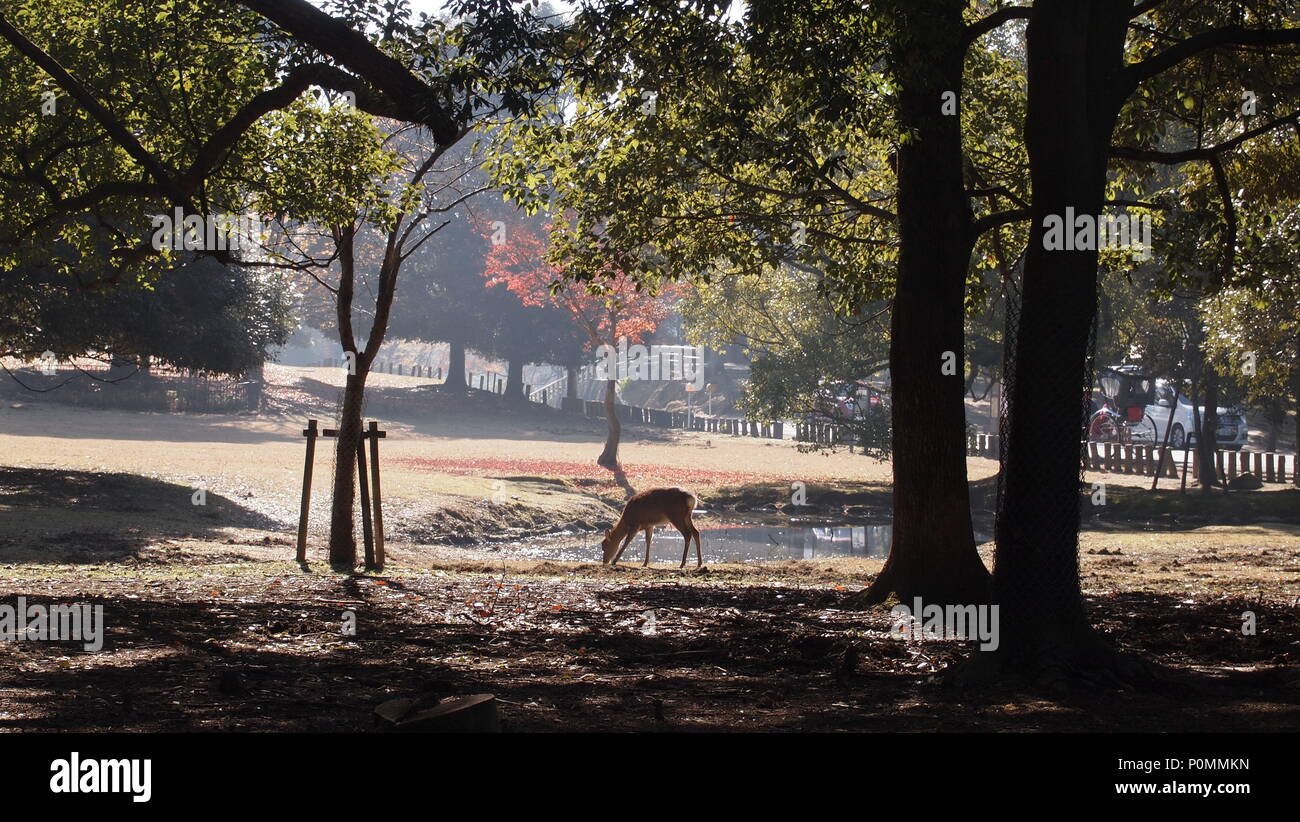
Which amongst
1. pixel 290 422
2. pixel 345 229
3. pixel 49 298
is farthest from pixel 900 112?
pixel 290 422

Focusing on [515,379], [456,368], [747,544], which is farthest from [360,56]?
[456,368]

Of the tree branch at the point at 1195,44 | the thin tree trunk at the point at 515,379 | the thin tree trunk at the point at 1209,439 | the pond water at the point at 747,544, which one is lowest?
the pond water at the point at 747,544

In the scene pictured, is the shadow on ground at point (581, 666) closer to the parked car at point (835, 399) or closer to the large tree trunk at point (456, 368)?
the parked car at point (835, 399)

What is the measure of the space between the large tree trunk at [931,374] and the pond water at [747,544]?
11.3 meters

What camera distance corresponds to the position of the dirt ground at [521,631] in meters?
7.12

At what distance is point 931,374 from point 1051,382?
383 centimetres

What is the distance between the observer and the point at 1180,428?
4422cm

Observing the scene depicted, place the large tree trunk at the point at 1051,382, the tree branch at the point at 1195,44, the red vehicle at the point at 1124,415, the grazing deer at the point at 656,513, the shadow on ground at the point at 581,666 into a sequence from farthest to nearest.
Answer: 1. the red vehicle at the point at 1124,415
2. the grazing deer at the point at 656,513
3. the tree branch at the point at 1195,44
4. the large tree trunk at the point at 1051,382
5. the shadow on ground at the point at 581,666

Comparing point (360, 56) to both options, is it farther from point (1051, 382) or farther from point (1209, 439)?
point (1209, 439)

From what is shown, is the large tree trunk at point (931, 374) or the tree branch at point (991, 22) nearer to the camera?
the tree branch at point (991, 22)

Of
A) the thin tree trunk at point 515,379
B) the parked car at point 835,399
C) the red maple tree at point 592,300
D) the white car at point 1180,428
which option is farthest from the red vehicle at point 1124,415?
the thin tree trunk at point 515,379

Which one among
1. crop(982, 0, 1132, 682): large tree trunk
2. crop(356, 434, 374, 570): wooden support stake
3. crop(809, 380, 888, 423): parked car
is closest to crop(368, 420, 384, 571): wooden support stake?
crop(356, 434, 374, 570): wooden support stake

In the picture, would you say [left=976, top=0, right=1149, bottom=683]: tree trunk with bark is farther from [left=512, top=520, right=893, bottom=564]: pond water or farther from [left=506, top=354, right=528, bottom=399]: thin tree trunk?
[left=506, top=354, right=528, bottom=399]: thin tree trunk

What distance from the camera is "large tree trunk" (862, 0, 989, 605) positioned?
12023 millimetres
